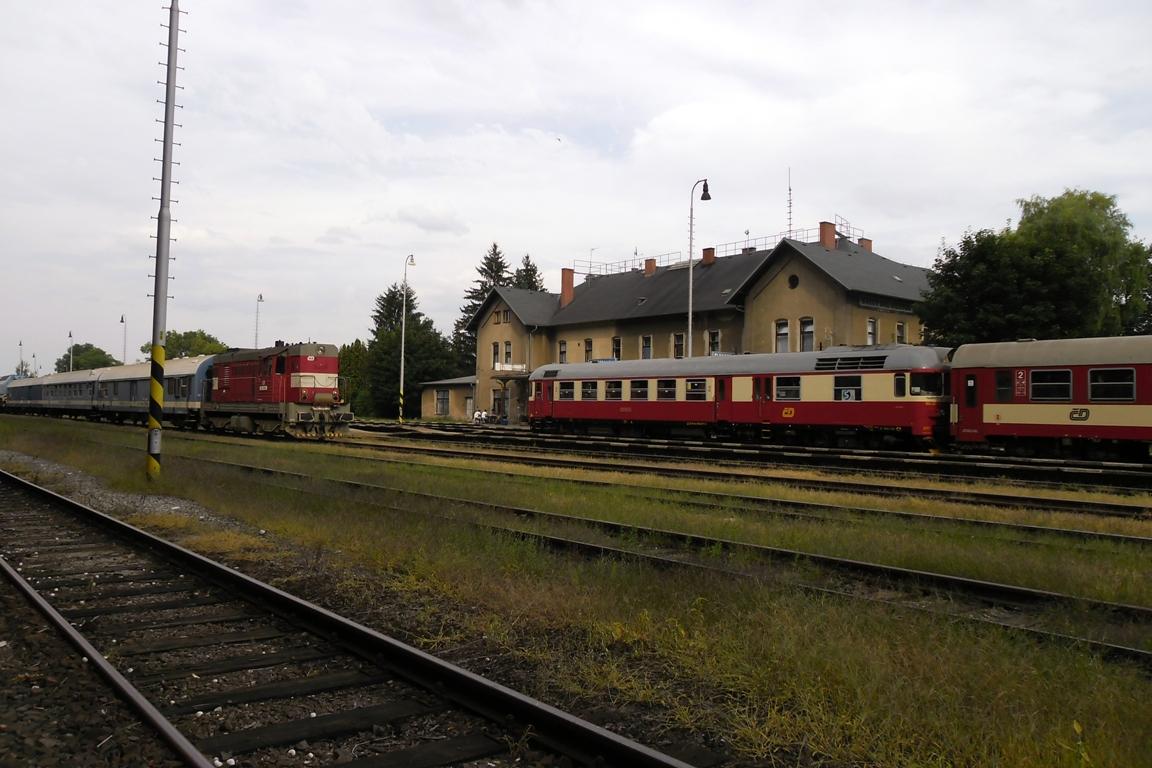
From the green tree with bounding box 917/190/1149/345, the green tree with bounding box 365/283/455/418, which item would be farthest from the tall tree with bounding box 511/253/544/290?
the green tree with bounding box 917/190/1149/345

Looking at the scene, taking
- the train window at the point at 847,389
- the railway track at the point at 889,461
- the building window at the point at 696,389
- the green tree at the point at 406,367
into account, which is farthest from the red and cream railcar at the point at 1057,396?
the green tree at the point at 406,367

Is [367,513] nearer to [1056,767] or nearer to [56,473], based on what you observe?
[1056,767]

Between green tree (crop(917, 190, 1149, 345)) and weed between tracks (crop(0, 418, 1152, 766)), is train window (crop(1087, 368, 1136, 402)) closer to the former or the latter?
weed between tracks (crop(0, 418, 1152, 766))

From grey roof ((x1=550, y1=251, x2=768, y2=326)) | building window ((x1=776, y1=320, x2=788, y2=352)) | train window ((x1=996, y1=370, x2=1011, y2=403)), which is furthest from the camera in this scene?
grey roof ((x1=550, y1=251, x2=768, y2=326))

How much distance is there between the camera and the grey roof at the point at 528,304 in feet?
191

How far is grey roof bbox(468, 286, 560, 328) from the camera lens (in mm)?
58219

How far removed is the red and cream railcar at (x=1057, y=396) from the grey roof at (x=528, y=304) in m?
38.6

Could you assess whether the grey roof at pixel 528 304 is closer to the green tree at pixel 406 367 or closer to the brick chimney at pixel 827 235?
the green tree at pixel 406 367

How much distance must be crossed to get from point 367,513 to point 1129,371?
17.3m

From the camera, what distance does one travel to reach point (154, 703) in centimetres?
480

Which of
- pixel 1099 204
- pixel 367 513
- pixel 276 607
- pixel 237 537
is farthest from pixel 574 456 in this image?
pixel 1099 204

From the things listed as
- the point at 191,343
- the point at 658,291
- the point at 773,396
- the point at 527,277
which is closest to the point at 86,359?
the point at 191,343

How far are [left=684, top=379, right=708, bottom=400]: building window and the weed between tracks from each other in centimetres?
1816

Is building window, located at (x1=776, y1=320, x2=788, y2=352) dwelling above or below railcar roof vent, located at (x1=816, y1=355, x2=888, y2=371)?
above
